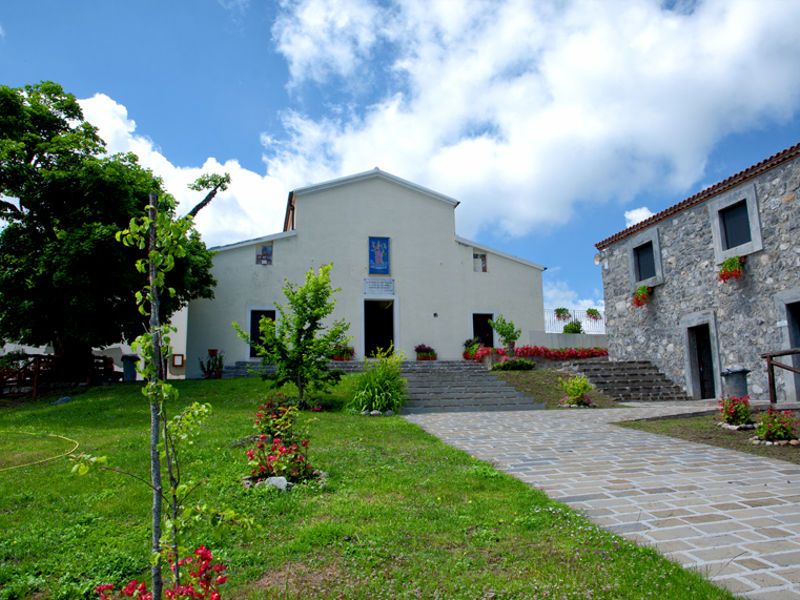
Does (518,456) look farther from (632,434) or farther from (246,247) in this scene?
(246,247)

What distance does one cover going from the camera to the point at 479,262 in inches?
878

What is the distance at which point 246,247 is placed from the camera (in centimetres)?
2006

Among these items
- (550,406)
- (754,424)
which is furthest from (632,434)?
(550,406)

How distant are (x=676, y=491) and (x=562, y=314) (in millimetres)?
19584

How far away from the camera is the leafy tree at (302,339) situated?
11.2m

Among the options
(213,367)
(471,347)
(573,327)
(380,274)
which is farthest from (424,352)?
(213,367)

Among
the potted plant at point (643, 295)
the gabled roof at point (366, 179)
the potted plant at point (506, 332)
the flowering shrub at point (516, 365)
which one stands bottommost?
the flowering shrub at point (516, 365)

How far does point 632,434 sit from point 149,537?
7.14 metres

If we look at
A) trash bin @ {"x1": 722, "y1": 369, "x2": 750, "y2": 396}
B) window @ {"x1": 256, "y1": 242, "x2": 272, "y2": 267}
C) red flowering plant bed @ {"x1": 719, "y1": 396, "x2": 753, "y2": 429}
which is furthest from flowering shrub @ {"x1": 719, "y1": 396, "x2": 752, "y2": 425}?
window @ {"x1": 256, "y1": 242, "x2": 272, "y2": 267}

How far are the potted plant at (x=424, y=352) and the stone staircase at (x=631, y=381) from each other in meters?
6.02

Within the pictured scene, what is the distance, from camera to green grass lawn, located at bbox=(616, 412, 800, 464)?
6574 mm

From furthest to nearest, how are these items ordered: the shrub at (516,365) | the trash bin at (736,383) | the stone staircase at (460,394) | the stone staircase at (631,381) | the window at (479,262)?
the window at (479,262)
the shrub at (516,365)
the stone staircase at (631,381)
the stone staircase at (460,394)
the trash bin at (736,383)

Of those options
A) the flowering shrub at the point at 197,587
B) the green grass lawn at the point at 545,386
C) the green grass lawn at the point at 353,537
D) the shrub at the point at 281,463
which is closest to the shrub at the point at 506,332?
the green grass lawn at the point at 545,386

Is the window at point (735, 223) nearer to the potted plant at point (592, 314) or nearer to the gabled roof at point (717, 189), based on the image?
the gabled roof at point (717, 189)
